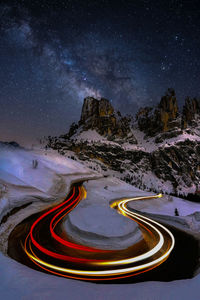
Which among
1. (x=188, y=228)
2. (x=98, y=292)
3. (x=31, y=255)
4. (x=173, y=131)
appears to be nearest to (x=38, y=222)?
(x=31, y=255)

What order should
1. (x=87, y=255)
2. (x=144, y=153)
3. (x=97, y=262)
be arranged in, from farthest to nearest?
1. (x=144, y=153)
2. (x=87, y=255)
3. (x=97, y=262)

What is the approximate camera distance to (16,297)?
5109 mm

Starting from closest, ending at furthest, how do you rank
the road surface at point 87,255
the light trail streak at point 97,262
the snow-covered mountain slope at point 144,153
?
the light trail streak at point 97,262
the road surface at point 87,255
the snow-covered mountain slope at point 144,153

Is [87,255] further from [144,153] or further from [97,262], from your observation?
[144,153]

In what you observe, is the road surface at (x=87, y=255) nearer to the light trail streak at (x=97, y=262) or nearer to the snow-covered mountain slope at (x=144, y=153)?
the light trail streak at (x=97, y=262)

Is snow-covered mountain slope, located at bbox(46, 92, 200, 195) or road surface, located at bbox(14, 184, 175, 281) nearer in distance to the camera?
road surface, located at bbox(14, 184, 175, 281)

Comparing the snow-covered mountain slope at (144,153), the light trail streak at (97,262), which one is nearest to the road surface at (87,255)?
the light trail streak at (97,262)

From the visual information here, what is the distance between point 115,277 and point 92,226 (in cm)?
543

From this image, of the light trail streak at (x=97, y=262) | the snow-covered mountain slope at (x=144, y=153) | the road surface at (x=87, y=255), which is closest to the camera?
the light trail streak at (x=97, y=262)

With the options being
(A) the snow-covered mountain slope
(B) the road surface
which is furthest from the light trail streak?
(A) the snow-covered mountain slope

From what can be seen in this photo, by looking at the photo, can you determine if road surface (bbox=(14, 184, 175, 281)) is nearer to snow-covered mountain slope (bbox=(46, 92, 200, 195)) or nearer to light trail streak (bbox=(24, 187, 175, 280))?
light trail streak (bbox=(24, 187, 175, 280))

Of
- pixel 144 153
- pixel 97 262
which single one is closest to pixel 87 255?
pixel 97 262

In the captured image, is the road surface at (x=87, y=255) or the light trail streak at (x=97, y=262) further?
the road surface at (x=87, y=255)

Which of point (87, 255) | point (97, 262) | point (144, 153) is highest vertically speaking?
point (144, 153)
